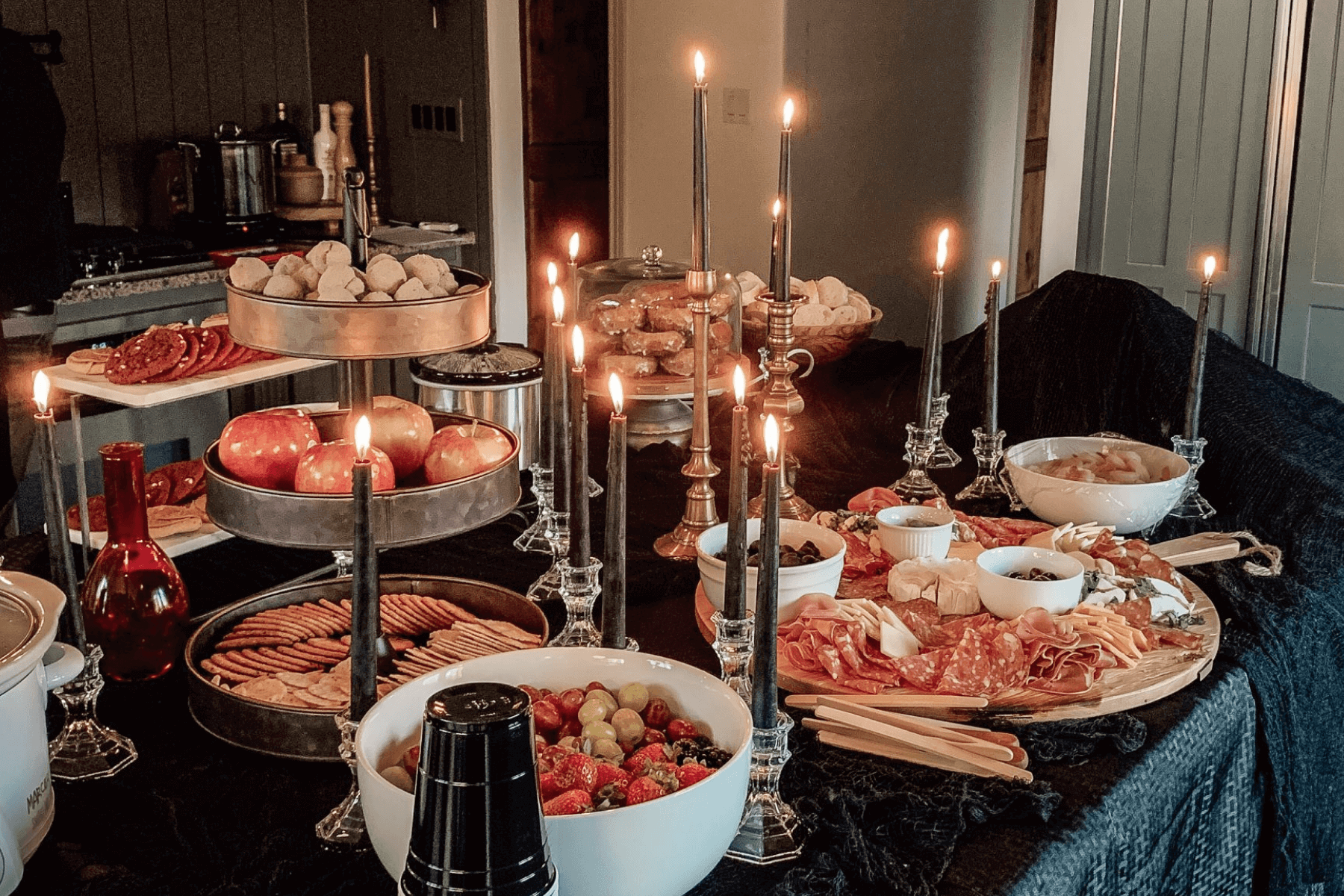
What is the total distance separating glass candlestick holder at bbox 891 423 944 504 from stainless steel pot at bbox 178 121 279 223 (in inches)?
106

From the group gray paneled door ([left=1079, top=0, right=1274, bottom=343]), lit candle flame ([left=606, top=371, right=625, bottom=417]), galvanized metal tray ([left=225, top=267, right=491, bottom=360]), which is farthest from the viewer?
gray paneled door ([left=1079, top=0, right=1274, bottom=343])

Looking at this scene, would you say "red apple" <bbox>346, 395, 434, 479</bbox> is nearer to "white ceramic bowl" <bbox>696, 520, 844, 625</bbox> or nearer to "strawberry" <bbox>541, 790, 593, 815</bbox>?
Result: "white ceramic bowl" <bbox>696, 520, 844, 625</bbox>

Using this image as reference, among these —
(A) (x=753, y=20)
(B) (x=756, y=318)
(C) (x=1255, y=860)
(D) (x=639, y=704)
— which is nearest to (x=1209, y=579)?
(C) (x=1255, y=860)

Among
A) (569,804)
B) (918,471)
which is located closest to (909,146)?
(918,471)

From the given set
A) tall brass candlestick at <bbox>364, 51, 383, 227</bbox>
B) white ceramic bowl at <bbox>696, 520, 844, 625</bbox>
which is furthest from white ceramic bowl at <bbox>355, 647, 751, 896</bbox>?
tall brass candlestick at <bbox>364, 51, 383, 227</bbox>

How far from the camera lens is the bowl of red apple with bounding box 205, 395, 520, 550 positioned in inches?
45.0

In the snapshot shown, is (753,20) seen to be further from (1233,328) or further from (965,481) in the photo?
(965,481)

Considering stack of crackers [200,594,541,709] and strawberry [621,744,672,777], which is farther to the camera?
stack of crackers [200,594,541,709]

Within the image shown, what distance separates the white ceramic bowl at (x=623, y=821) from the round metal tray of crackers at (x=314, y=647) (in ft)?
0.49

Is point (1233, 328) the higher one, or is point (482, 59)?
point (482, 59)

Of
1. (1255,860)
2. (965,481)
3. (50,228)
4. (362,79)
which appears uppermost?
(362,79)

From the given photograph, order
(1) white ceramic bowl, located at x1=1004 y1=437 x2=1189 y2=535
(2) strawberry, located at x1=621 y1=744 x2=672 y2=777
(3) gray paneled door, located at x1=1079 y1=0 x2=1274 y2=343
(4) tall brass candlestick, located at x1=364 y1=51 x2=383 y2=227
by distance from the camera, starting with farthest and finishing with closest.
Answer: (4) tall brass candlestick, located at x1=364 y1=51 x2=383 y2=227 → (3) gray paneled door, located at x1=1079 y1=0 x2=1274 y2=343 → (1) white ceramic bowl, located at x1=1004 y1=437 x2=1189 y2=535 → (2) strawberry, located at x1=621 y1=744 x2=672 y2=777

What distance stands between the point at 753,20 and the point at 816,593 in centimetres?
287

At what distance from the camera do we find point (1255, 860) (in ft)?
4.53
